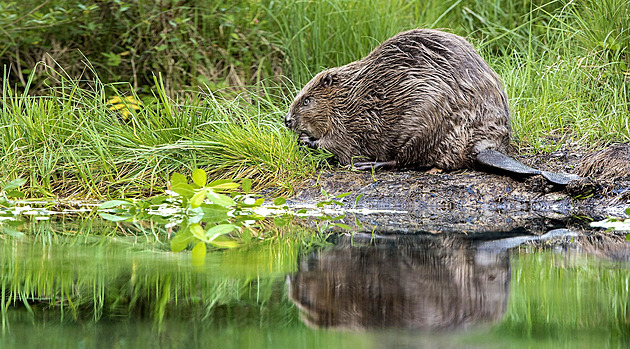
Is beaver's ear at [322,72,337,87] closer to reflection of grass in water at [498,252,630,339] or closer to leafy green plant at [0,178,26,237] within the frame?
leafy green plant at [0,178,26,237]

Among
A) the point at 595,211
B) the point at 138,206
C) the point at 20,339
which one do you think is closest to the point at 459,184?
the point at 595,211

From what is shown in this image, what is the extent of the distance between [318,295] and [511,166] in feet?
7.29

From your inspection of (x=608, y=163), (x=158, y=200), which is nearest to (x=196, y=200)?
(x=158, y=200)

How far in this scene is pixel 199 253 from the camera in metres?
2.00

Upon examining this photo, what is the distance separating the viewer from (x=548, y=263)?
6.06 ft

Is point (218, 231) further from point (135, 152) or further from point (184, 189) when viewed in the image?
point (135, 152)

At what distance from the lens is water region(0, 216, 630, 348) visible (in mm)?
1168

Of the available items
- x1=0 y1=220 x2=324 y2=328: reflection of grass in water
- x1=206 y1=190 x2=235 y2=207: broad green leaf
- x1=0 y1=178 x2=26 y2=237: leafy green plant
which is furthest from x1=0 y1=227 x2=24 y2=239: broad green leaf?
x1=206 y1=190 x2=235 y2=207: broad green leaf

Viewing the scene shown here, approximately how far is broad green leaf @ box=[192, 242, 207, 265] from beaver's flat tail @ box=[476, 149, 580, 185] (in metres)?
1.83

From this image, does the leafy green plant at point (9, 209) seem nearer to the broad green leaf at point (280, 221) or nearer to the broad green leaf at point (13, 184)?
the broad green leaf at point (13, 184)

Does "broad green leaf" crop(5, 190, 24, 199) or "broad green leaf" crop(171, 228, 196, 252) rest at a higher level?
"broad green leaf" crop(5, 190, 24, 199)

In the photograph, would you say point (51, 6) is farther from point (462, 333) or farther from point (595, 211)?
point (462, 333)

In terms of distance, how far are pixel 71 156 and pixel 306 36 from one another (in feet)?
6.86

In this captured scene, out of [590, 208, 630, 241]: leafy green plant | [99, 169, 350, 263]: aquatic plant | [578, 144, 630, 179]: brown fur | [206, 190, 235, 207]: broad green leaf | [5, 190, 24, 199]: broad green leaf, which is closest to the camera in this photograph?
[99, 169, 350, 263]: aquatic plant
